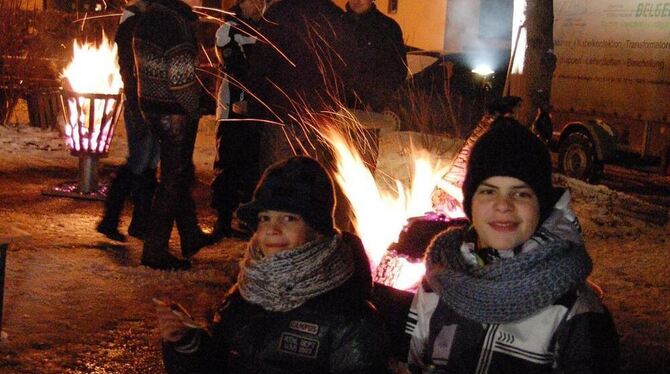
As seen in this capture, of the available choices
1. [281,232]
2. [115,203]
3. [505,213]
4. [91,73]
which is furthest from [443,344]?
[91,73]

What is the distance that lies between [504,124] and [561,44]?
506 inches

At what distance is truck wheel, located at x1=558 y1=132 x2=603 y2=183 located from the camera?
13766 mm

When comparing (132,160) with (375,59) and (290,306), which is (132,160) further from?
(290,306)

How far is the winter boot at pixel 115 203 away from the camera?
7.20 meters

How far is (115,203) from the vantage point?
727 cm

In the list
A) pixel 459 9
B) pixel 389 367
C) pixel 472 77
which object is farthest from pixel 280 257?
pixel 459 9

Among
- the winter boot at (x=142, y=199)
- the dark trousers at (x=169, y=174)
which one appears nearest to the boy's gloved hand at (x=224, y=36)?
the winter boot at (x=142, y=199)

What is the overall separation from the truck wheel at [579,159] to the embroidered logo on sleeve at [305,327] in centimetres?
1142

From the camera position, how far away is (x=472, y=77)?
20.3m

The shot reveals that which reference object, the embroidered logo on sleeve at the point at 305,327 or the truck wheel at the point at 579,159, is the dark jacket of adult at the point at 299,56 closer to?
the embroidered logo on sleeve at the point at 305,327

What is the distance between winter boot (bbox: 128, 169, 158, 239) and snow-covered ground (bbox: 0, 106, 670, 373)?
21 cm

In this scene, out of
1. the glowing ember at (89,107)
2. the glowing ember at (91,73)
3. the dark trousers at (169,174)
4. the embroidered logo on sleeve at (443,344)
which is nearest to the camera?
the embroidered logo on sleeve at (443,344)

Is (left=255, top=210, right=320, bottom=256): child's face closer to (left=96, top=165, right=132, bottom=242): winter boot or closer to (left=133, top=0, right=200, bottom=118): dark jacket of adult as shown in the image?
(left=133, top=0, right=200, bottom=118): dark jacket of adult

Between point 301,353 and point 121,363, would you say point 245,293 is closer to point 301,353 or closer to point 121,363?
point 301,353
